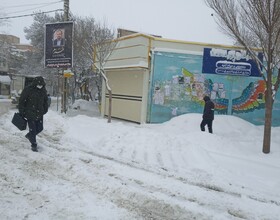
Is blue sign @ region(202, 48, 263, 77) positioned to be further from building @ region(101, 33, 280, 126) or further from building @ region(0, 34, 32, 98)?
building @ region(0, 34, 32, 98)

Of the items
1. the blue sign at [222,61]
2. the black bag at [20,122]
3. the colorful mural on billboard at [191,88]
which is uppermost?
the blue sign at [222,61]

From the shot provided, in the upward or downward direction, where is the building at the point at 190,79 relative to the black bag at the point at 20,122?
upward

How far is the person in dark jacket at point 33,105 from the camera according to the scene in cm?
796

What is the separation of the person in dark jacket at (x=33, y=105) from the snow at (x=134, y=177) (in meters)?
0.46

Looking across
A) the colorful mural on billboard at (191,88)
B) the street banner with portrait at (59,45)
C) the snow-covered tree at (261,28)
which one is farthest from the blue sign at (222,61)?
the street banner with portrait at (59,45)

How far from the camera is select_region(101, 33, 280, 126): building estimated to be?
53.0 feet

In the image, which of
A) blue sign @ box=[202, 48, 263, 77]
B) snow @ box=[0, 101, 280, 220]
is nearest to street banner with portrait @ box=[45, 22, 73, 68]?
snow @ box=[0, 101, 280, 220]

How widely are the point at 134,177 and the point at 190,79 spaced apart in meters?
10.6

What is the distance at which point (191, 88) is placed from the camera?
16.4m

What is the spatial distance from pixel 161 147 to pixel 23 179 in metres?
4.62

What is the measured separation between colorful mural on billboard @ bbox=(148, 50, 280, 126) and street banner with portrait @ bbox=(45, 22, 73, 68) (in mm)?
4529

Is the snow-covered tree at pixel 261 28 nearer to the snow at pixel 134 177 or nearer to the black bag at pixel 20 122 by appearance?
the snow at pixel 134 177

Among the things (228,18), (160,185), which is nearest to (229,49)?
(228,18)

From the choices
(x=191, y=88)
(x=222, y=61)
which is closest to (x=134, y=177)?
(x=191, y=88)
